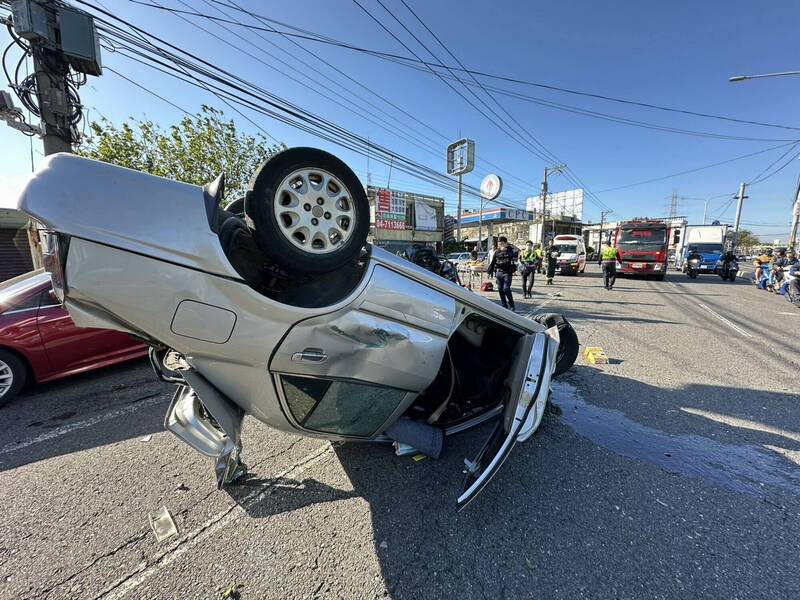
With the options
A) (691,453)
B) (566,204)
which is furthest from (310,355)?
(566,204)

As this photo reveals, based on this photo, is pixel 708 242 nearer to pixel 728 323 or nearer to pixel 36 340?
pixel 728 323

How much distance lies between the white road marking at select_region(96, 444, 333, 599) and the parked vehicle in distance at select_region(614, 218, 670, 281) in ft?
60.7

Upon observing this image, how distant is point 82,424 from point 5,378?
50.1 inches

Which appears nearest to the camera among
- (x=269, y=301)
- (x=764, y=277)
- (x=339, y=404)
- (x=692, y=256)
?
(x=269, y=301)

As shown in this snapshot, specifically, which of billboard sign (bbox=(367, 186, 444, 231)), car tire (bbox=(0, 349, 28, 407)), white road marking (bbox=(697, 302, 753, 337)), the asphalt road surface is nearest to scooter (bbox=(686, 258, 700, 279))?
white road marking (bbox=(697, 302, 753, 337))

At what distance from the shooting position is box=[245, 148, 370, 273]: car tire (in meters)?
1.48

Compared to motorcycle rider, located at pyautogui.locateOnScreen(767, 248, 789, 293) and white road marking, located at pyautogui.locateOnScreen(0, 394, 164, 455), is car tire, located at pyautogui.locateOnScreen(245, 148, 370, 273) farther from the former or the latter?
motorcycle rider, located at pyautogui.locateOnScreen(767, 248, 789, 293)

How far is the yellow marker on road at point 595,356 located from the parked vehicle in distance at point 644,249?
1416cm

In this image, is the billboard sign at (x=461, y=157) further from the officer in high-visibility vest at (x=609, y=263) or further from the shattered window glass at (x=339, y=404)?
the shattered window glass at (x=339, y=404)

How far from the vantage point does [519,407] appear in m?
2.03

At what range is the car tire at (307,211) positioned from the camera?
148cm

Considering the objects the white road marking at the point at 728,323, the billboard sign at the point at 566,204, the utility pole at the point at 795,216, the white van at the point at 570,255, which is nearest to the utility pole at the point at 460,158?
the white van at the point at 570,255

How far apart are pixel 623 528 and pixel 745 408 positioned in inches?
103

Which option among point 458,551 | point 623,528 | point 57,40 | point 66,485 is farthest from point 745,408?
point 57,40
